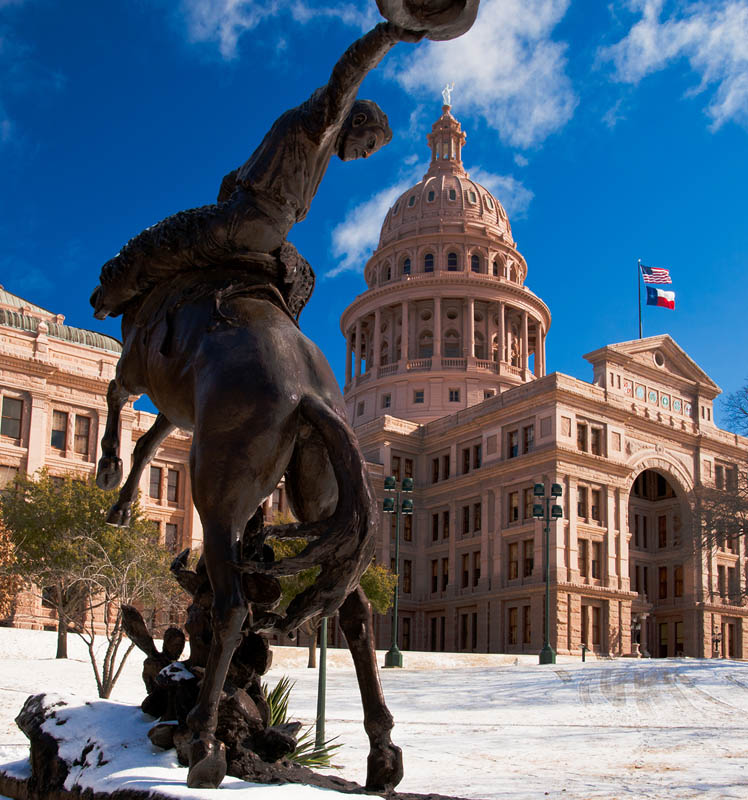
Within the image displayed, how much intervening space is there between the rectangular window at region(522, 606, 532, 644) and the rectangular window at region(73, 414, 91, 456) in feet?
88.1

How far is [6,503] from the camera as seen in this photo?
36.5 m

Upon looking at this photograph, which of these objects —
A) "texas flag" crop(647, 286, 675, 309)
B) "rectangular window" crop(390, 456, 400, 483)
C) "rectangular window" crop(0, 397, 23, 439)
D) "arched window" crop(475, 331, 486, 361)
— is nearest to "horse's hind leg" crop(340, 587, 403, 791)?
"rectangular window" crop(0, 397, 23, 439)

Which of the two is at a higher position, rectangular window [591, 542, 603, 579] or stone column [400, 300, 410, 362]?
stone column [400, 300, 410, 362]

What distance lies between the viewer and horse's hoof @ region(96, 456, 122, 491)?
5.40m

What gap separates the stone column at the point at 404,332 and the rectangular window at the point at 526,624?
29.6 metres

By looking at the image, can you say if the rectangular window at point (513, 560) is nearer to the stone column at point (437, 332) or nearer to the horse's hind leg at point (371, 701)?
the stone column at point (437, 332)

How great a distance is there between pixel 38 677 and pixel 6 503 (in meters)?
14.0

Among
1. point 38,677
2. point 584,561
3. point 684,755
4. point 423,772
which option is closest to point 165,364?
point 423,772

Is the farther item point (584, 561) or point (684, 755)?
point (584, 561)

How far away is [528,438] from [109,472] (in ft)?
183

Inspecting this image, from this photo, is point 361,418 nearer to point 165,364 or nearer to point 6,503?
point 6,503

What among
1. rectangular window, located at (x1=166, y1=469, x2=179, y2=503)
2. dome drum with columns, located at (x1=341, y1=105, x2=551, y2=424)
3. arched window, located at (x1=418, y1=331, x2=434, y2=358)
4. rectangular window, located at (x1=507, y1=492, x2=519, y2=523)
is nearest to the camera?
rectangular window, located at (x1=166, y1=469, x2=179, y2=503)

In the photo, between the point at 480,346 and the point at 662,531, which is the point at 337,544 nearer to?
the point at 662,531

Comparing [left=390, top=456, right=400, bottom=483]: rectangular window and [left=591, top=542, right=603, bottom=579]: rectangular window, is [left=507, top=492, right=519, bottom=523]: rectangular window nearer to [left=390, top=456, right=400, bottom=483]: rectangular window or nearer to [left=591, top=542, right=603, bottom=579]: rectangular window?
[left=591, top=542, right=603, bottom=579]: rectangular window
